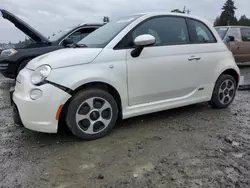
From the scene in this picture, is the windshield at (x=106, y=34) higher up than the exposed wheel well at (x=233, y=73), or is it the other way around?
the windshield at (x=106, y=34)

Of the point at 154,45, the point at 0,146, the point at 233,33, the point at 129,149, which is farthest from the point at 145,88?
the point at 233,33

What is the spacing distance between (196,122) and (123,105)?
49.9 inches

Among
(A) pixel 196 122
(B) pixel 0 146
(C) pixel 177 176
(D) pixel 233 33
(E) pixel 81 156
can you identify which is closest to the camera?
(C) pixel 177 176

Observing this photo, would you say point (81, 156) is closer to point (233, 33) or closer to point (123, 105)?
point (123, 105)

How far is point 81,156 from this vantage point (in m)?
2.97

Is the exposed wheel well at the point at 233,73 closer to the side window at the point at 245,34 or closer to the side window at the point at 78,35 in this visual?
the side window at the point at 78,35

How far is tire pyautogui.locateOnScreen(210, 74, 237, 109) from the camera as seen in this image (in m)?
4.57

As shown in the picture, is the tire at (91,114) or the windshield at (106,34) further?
the windshield at (106,34)

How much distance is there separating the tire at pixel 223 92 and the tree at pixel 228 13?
59.0 meters

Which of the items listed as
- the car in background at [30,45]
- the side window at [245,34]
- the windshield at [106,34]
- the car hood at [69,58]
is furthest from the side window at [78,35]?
the side window at [245,34]

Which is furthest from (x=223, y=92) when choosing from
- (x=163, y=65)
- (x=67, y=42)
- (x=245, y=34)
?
(x=245, y=34)

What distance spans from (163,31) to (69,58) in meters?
1.56

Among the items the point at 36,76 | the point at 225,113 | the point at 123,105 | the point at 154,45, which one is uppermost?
the point at 154,45

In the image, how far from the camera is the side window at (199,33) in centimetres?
424
